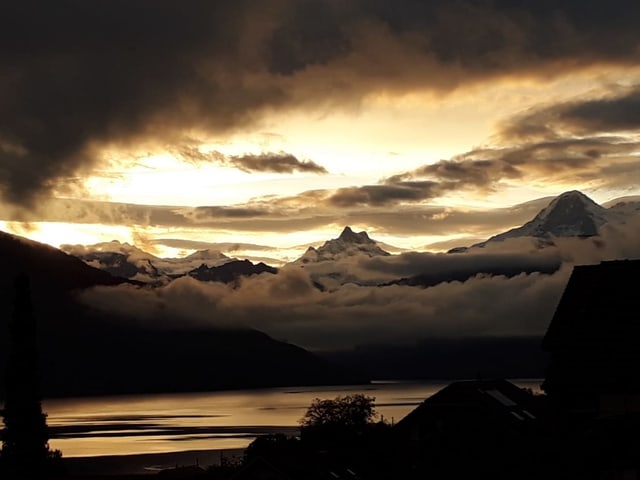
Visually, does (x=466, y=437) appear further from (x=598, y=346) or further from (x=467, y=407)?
(x=598, y=346)

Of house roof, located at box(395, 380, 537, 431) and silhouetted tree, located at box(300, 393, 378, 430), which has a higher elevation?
house roof, located at box(395, 380, 537, 431)

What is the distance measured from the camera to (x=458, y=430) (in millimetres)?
64438

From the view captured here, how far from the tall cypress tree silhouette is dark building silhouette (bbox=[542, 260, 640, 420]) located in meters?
39.6

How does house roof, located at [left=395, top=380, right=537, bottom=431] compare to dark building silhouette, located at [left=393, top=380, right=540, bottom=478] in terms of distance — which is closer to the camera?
dark building silhouette, located at [left=393, top=380, right=540, bottom=478]

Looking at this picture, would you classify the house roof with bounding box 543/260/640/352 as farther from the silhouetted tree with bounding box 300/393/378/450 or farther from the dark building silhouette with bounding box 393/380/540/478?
the silhouetted tree with bounding box 300/393/378/450

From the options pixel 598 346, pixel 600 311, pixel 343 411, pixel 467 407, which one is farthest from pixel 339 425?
pixel 598 346

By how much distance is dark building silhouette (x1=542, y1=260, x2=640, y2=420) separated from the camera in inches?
2205

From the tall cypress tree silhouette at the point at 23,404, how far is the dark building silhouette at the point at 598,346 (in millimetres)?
39622

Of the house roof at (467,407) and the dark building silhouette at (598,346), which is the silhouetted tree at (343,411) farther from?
the dark building silhouette at (598,346)

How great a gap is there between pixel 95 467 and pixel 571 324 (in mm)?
142779

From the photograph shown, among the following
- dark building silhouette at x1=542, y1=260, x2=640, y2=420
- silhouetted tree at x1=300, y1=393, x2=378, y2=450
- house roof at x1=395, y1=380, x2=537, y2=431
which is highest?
dark building silhouette at x1=542, y1=260, x2=640, y2=420

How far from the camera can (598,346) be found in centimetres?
5744

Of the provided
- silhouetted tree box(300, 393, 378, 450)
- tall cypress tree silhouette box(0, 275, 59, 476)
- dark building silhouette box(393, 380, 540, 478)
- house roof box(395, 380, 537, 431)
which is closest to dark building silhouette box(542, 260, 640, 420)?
dark building silhouette box(393, 380, 540, 478)

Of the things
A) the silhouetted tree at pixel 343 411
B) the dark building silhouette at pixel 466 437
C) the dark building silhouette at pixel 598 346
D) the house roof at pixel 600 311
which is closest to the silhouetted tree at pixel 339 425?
the silhouetted tree at pixel 343 411
